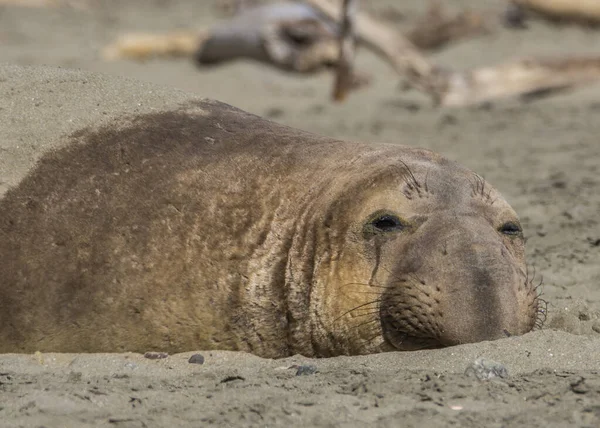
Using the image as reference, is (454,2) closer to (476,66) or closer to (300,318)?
(476,66)

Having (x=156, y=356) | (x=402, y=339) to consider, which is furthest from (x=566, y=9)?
(x=156, y=356)

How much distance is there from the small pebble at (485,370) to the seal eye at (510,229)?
1.95 feet

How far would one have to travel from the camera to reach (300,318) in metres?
3.81

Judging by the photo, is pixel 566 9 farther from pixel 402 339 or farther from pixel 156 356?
pixel 156 356

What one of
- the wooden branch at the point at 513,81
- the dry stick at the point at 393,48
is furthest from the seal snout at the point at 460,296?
the dry stick at the point at 393,48

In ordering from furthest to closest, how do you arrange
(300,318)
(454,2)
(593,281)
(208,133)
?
Answer: 1. (454,2)
2. (593,281)
3. (208,133)
4. (300,318)

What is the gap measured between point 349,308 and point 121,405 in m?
0.85

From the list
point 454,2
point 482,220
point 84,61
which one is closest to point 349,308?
point 482,220

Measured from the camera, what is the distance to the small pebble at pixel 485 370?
3.42 m


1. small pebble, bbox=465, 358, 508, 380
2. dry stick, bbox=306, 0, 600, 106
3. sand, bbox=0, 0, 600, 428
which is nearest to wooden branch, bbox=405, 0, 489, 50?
dry stick, bbox=306, 0, 600, 106

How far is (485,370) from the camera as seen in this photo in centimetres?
343

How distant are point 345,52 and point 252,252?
6.81m

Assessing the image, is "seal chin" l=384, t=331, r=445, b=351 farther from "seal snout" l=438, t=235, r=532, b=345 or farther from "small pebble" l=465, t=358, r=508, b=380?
"small pebble" l=465, t=358, r=508, b=380

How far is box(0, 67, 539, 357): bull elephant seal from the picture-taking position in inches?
145
